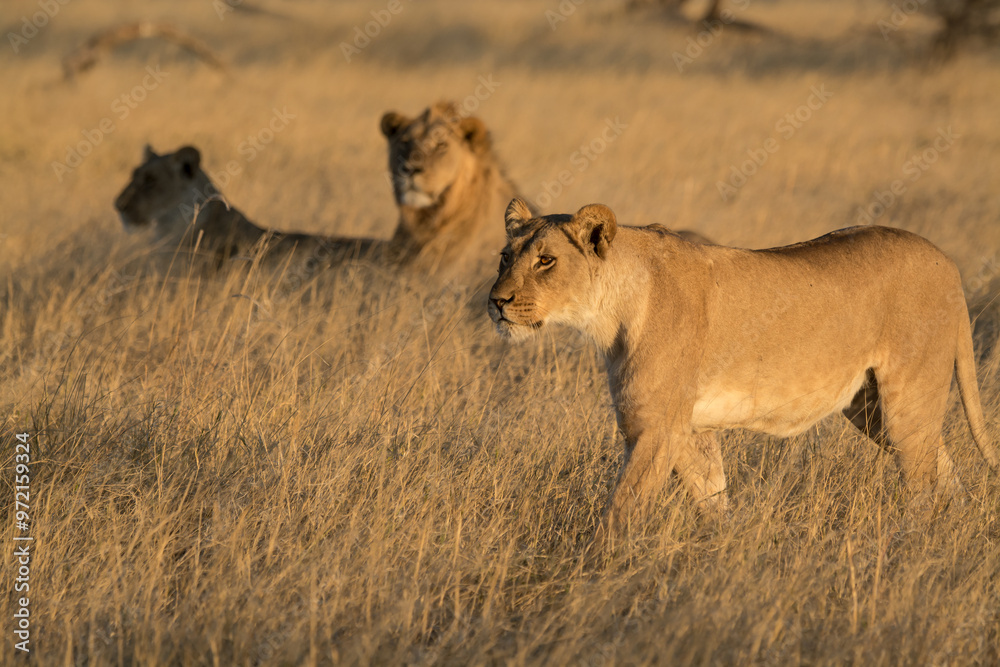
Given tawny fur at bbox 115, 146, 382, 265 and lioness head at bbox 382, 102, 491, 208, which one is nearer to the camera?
tawny fur at bbox 115, 146, 382, 265

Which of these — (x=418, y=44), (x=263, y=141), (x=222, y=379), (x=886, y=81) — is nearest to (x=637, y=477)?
(x=222, y=379)

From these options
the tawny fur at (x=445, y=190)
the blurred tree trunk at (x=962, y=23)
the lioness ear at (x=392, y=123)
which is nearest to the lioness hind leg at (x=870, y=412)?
the tawny fur at (x=445, y=190)

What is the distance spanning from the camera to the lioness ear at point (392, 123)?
26.5 feet

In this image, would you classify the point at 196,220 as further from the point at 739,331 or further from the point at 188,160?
the point at 739,331

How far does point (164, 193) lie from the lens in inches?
318

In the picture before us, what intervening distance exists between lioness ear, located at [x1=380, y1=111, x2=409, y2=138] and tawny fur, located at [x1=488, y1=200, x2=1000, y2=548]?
4235 millimetres

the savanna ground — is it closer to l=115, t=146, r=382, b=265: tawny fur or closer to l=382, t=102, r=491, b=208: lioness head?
l=115, t=146, r=382, b=265: tawny fur

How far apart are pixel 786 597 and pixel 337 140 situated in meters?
12.0

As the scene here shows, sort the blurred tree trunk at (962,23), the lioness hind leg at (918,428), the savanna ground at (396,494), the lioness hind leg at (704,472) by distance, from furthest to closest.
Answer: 1. the blurred tree trunk at (962,23)
2. the lioness hind leg at (918,428)
3. the lioness hind leg at (704,472)
4. the savanna ground at (396,494)

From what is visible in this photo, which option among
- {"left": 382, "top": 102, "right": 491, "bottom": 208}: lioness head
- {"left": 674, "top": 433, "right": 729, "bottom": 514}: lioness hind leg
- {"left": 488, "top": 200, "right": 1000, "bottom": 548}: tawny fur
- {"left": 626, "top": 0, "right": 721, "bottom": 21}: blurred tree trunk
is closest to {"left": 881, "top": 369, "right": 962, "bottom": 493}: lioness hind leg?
{"left": 488, "top": 200, "right": 1000, "bottom": 548}: tawny fur

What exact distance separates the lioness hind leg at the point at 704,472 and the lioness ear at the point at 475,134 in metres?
4.41

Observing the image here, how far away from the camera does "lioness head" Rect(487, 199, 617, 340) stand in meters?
3.77

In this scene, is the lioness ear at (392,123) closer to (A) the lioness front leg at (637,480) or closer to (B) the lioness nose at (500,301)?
(B) the lioness nose at (500,301)

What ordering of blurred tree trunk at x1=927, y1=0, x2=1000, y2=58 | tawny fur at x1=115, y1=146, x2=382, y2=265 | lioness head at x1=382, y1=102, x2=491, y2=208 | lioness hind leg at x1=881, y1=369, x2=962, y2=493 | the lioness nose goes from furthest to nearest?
blurred tree trunk at x1=927, y1=0, x2=1000, y2=58, lioness head at x1=382, y1=102, x2=491, y2=208, tawny fur at x1=115, y1=146, x2=382, y2=265, lioness hind leg at x1=881, y1=369, x2=962, y2=493, the lioness nose
